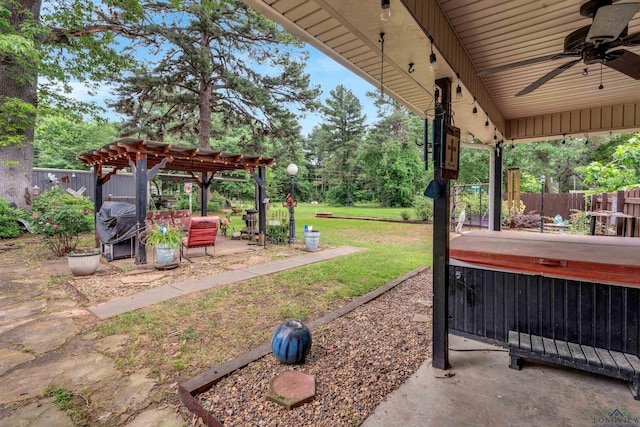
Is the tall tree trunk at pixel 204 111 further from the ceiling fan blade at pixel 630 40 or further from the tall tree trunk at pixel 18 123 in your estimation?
the ceiling fan blade at pixel 630 40

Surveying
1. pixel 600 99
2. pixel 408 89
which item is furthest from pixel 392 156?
pixel 408 89

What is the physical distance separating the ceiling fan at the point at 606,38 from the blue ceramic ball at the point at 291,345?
2888 mm

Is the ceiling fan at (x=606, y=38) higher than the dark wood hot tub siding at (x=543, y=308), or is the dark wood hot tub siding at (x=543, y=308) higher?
the ceiling fan at (x=606, y=38)

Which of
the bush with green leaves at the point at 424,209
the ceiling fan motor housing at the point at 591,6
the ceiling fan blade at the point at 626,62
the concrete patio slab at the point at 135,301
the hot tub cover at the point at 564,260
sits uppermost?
the ceiling fan motor housing at the point at 591,6

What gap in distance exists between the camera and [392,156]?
2461 centimetres

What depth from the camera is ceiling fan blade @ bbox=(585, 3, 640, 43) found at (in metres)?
1.73

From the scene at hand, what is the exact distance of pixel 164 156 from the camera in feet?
21.3

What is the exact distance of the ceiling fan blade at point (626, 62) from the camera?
226 cm

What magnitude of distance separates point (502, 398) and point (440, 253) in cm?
99


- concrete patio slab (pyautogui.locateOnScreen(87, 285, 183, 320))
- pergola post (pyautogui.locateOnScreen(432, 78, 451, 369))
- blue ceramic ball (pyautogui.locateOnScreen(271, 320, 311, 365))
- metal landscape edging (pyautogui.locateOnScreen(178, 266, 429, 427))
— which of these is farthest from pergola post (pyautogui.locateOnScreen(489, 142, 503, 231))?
concrete patio slab (pyautogui.locateOnScreen(87, 285, 183, 320))

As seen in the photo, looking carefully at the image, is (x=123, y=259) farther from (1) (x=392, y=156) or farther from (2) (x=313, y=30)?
(1) (x=392, y=156)

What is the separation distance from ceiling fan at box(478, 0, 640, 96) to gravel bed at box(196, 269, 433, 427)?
2.63 m

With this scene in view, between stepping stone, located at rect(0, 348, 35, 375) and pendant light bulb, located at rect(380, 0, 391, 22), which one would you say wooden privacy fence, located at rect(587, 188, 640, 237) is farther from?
stepping stone, located at rect(0, 348, 35, 375)

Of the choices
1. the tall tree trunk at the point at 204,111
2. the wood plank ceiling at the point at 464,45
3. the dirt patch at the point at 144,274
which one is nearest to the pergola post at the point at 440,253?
the wood plank ceiling at the point at 464,45
